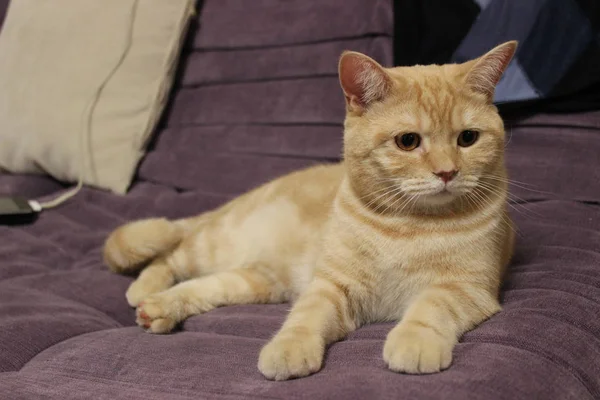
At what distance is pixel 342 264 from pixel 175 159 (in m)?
1.14

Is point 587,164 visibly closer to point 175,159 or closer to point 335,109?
point 335,109

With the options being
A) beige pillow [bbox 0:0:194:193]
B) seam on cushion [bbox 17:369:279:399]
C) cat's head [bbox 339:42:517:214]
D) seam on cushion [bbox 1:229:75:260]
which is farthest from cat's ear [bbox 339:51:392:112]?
beige pillow [bbox 0:0:194:193]

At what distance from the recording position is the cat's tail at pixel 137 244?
158cm

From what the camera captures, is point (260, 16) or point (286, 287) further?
point (260, 16)

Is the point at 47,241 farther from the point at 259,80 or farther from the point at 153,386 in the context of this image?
the point at 153,386

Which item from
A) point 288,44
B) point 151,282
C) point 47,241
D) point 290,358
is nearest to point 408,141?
point 290,358

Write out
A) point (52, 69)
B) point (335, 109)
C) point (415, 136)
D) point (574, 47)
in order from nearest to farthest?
point (415, 136), point (574, 47), point (335, 109), point (52, 69)

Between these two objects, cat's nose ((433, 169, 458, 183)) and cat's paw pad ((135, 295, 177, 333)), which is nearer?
cat's nose ((433, 169, 458, 183))

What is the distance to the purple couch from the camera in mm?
988

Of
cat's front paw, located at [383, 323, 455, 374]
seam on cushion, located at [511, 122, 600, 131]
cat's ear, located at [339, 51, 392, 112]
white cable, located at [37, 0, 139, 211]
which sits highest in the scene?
cat's ear, located at [339, 51, 392, 112]

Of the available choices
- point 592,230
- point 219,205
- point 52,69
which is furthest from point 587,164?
point 52,69

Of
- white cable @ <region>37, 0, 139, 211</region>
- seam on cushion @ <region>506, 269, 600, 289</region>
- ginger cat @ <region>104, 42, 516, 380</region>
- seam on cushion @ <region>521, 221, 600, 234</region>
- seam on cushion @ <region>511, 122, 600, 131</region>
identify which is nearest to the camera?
ginger cat @ <region>104, 42, 516, 380</region>

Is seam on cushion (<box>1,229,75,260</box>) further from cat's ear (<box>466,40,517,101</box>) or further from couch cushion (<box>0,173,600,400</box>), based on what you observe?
cat's ear (<box>466,40,517,101</box>)

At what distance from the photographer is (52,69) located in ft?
7.67
